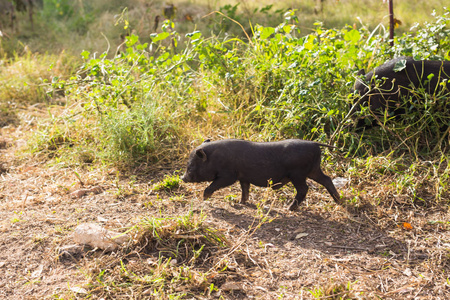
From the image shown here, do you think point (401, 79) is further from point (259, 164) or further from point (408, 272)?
point (408, 272)

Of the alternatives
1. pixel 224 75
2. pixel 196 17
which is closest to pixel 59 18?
pixel 196 17

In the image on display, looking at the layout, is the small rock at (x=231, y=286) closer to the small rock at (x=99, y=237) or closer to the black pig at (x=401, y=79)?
the small rock at (x=99, y=237)

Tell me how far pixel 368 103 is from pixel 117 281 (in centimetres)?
300

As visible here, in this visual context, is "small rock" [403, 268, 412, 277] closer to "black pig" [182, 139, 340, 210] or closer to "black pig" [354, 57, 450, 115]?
"black pig" [182, 139, 340, 210]

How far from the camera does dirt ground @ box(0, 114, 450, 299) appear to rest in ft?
10.4

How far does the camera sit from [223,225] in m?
3.88

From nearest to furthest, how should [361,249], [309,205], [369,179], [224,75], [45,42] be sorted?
[361,249], [309,205], [369,179], [224,75], [45,42]

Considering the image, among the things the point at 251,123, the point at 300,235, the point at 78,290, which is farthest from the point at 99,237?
the point at 251,123

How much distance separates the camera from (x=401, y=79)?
5078mm

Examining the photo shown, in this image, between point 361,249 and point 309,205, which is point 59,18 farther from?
point 361,249

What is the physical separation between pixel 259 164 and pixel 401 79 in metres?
2.11

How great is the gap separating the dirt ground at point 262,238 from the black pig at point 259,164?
0.82 feet

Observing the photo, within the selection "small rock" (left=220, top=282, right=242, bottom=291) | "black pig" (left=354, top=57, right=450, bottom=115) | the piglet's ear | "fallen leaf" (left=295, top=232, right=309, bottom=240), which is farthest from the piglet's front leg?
"black pig" (left=354, top=57, right=450, bottom=115)

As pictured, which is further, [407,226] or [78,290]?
[407,226]
